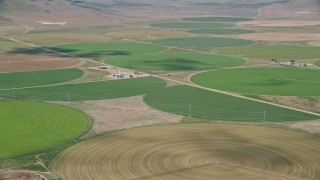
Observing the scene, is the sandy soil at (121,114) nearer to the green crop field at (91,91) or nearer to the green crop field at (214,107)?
the green crop field at (214,107)

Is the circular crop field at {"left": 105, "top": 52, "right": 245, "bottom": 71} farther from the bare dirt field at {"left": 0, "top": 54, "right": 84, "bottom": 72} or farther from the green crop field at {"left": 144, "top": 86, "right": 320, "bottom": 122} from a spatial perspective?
the green crop field at {"left": 144, "top": 86, "right": 320, "bottom": 122}

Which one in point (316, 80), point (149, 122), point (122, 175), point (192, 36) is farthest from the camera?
point (192, 36)

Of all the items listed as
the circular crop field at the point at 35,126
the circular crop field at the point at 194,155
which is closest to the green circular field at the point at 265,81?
the circular crop field at the point at 194,155

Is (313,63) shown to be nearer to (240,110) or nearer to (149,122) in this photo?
(240,110)

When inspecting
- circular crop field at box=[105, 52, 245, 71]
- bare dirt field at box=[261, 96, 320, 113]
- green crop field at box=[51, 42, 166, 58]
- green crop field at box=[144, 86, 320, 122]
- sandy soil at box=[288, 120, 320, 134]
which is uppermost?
green crop field at box=[51, 42, 166, 58]

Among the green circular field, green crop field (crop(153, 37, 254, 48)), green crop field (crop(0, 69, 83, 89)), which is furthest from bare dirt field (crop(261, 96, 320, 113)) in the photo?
green crop field (crop(153, 37, 254, 48))

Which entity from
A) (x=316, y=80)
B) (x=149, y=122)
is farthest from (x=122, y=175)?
(x=316, y=80)
